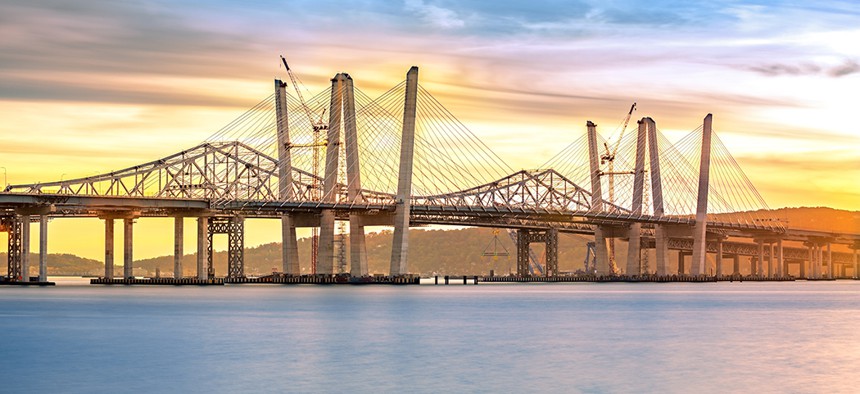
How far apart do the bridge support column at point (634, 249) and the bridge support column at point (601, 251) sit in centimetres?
330

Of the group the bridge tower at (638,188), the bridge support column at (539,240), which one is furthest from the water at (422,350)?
the bridge support column at (539,240)

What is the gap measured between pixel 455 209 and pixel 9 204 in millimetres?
44238

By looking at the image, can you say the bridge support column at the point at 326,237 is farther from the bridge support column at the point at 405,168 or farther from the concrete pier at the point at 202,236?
the concrete pier at the point at 202,236

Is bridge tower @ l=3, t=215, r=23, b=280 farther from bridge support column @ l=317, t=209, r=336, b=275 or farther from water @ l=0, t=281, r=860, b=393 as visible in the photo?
water @ l=0, t=281, r=860, b=393

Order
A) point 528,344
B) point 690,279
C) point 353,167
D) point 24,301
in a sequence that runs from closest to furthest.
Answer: point 528,344 → point 24,301 → point 353,167 → point 690,279

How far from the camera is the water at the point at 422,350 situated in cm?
3619

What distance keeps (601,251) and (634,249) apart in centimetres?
589

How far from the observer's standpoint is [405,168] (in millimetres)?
108562

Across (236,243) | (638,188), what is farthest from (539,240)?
(236,243)

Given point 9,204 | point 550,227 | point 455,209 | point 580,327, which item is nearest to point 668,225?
point 550,227

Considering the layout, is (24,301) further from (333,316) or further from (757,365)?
(757,365)

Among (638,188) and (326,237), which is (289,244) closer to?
(326,237)

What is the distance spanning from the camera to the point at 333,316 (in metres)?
67.6

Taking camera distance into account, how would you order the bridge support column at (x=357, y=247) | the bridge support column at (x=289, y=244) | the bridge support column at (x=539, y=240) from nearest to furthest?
the bridge support column at (x=357, y=247) < the bridge support column at (x=289, y=244) < the bridge support column at (x=539, y=240)
